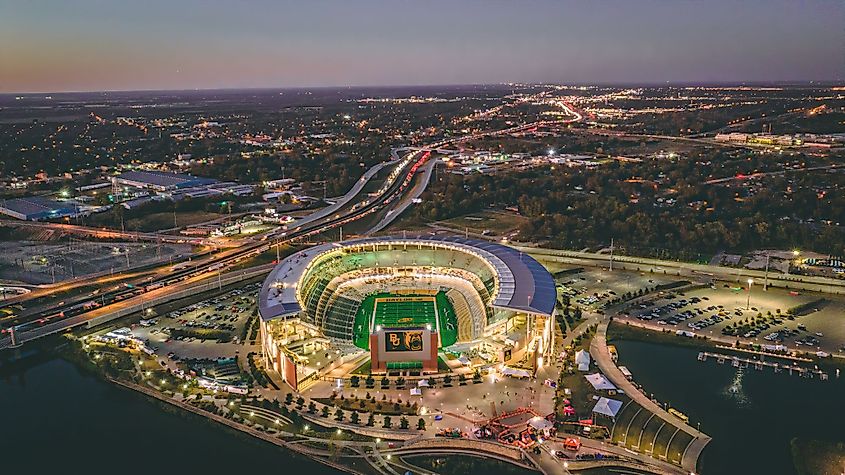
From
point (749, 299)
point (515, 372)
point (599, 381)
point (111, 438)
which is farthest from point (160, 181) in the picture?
point (749, 299)

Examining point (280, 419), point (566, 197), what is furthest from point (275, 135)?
point (280, 419)

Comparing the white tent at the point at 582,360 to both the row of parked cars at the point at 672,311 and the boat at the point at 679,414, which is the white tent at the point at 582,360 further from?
the row of parked cars at the point at 672,311

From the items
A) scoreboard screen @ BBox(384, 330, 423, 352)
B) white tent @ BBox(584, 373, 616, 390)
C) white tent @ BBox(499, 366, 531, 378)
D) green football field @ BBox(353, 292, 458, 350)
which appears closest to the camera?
white tent @ BBox(584, 373, 616, 390)

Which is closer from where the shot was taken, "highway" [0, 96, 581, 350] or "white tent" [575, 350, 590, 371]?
"white tent" [575, 350, 590, 371]

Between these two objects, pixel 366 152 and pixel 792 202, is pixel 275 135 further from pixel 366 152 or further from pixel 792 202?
pixel 792 202

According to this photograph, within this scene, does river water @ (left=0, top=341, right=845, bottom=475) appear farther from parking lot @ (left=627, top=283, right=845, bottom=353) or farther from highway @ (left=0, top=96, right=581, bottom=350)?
highway @ (left=0, top=96, right=581, bottom=350)

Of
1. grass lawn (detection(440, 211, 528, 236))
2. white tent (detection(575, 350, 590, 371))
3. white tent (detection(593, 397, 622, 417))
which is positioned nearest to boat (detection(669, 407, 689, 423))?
white tent (detection(593, 397, 622, 417))

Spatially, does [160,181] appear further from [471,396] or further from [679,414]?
[679,414]

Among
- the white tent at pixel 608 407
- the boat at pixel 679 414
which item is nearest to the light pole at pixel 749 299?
the boat at pixel 679 414
